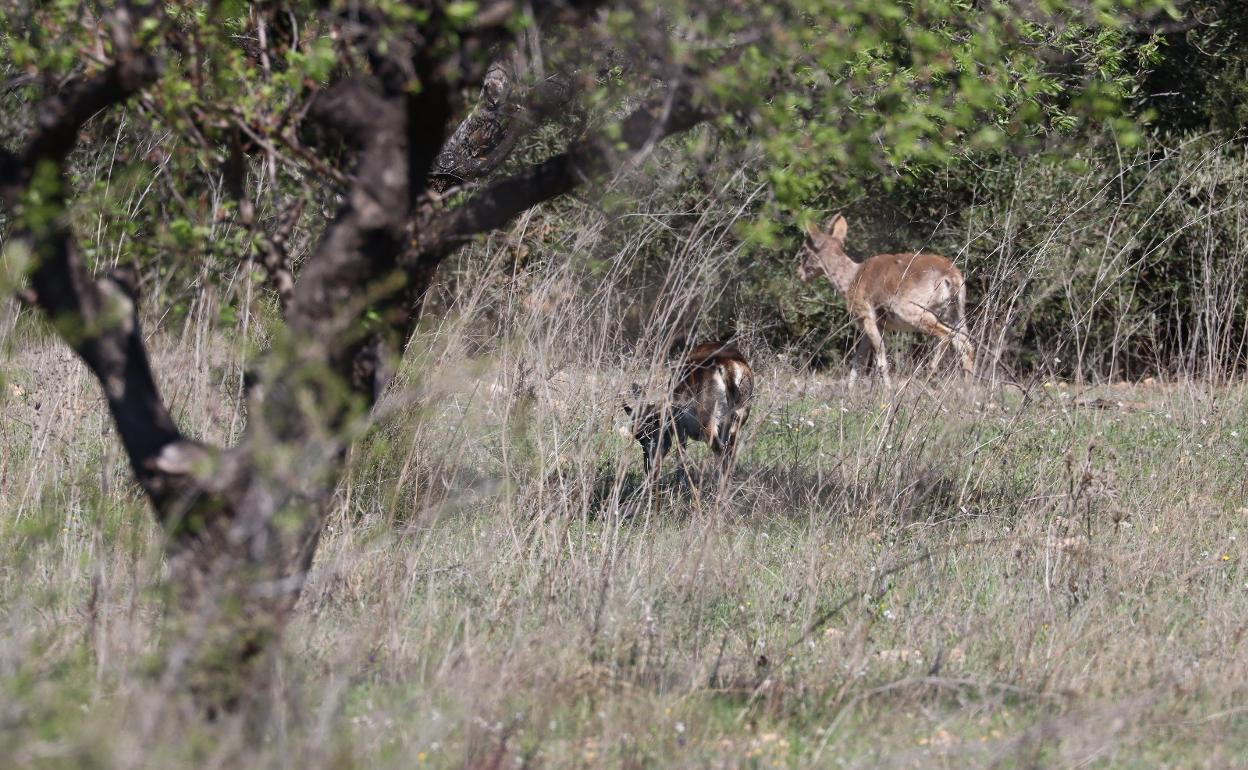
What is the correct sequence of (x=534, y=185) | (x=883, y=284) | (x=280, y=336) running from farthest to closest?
(x=883, y=284) < (x=534, y=185) < (x=280, y=336)

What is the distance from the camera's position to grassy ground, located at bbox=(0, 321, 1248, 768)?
3879 millimetres

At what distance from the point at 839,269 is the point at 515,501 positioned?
8899 mm

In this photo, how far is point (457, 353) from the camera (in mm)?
7082

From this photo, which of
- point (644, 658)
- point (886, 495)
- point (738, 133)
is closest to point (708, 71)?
point (738, 133)

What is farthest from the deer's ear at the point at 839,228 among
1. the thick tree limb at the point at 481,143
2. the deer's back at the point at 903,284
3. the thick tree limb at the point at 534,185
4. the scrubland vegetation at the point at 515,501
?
the thick tree limb at the point at 534,185

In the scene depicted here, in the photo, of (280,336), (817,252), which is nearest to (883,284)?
(817,252)

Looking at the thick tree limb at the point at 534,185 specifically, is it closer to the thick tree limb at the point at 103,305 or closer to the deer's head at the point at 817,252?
the thick tree limb at the point at 103,305

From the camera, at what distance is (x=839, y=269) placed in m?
14.7

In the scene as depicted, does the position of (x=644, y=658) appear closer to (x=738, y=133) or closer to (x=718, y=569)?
(x=718, y=569)

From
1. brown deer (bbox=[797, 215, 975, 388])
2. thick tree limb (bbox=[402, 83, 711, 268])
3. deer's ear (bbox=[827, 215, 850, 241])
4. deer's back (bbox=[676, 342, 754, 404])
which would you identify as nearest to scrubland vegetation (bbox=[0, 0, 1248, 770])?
thick tree limb (bbox=[402, 83, 711, 268])

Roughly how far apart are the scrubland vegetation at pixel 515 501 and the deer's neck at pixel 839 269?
6309mm

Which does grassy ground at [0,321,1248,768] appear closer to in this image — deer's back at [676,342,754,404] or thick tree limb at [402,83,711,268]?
thick tree limb at [402,83,711,268]

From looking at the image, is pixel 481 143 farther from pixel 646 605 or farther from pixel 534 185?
pixel 534 185

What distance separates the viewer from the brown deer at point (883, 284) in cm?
1332
